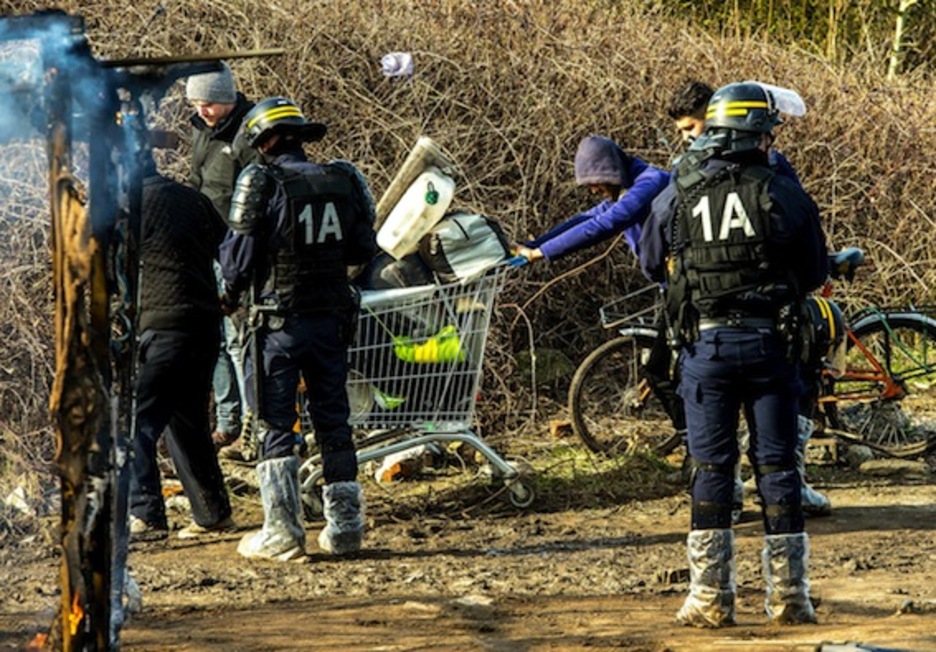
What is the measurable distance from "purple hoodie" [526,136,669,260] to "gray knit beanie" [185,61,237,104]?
1858mm

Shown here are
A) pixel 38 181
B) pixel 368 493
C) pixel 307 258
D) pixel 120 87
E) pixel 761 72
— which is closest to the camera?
pixel 120 87

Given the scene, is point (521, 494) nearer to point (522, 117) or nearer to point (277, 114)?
point (277, 114)

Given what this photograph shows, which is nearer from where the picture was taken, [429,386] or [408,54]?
[429,386]

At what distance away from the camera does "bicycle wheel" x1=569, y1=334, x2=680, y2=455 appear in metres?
9.78

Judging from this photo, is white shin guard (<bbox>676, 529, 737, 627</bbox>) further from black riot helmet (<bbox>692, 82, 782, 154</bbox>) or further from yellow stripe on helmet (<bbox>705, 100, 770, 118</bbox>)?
yellow stripe on helmet (<bbox>705, 100, 770, 118</bbox>)

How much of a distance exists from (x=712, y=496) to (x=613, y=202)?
2.92 m

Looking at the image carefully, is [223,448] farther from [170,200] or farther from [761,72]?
[761,72]

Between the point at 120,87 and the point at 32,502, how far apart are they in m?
4.85

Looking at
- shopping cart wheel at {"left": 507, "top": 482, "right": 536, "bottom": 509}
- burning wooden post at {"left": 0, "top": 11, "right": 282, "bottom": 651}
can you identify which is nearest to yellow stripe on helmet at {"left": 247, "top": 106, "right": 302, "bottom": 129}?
shopping cart wheel at {"left": 507, "top": 482, "right": 536, "bottom": 509}

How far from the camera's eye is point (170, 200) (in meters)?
7.83

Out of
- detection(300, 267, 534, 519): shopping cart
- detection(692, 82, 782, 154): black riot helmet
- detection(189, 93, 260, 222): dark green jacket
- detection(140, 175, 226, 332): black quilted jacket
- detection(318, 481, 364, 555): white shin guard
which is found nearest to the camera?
detection(692, 82, 782, 154): black riot helmet

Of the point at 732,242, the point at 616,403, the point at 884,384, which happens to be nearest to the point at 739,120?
the point at 732,242

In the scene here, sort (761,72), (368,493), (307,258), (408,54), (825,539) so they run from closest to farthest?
(307,258), (825,539), (368,493), (408,54), (761,72)

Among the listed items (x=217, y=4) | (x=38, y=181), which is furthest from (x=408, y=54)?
(x=38, y=181)
